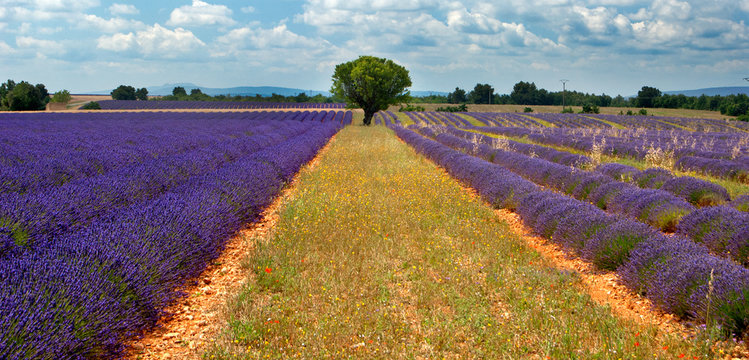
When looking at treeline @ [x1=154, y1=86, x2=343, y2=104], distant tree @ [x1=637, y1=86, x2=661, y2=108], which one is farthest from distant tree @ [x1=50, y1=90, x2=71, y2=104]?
distant tree @ [x1=637, y1=86, x2=661, y2=108]

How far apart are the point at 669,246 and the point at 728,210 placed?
1.98 metres

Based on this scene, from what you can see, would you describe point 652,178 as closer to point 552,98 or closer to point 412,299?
point 412,299

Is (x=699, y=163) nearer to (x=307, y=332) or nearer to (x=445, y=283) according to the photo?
(x=445, y=283)

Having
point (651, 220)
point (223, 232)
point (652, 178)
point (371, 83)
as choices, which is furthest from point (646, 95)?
point (223, 232)

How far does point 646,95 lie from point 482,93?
3005cm

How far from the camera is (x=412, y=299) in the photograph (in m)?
4.05

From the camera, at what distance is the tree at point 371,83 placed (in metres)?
37.6

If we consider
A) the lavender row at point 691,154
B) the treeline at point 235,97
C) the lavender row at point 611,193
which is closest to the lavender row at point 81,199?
the lavender row at point 611,193

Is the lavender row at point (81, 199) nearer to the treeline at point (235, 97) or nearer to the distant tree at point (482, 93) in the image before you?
the treeline at point (235, 97)

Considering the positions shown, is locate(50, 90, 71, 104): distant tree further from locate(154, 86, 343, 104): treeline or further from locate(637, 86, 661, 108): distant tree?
locate(637, 86, 661, 108): distant tree

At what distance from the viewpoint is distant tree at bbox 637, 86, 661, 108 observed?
81125mm

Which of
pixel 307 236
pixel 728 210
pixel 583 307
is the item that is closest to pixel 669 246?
pixel 583 307

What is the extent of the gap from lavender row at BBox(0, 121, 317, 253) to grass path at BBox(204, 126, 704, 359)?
190 centimetres

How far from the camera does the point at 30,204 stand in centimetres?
450
